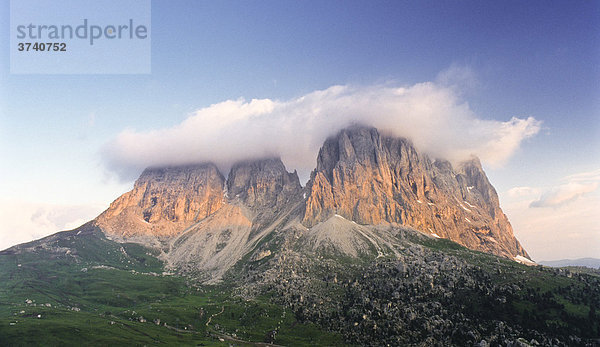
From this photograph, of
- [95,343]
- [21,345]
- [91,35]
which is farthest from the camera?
[95,343]

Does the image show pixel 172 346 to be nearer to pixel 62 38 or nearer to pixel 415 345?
pixel 415 345

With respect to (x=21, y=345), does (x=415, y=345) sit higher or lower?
lower

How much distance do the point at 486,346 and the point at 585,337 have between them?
57.3 metres

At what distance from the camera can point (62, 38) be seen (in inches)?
2886

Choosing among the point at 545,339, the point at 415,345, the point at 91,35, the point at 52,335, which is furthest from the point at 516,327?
the point at 52,335

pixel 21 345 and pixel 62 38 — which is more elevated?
pixel 62 38

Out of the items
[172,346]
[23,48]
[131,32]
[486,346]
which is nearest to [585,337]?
[486,346]

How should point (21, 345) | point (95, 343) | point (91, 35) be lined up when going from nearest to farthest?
point (91, 35) < point (21, 345) < point (95, 343)

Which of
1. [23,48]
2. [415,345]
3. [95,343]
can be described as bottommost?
[415,345]

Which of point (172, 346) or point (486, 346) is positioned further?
point (172, 346)

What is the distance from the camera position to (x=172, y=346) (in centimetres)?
19988

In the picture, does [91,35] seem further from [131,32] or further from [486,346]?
[486,346]

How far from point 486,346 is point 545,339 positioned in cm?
3327

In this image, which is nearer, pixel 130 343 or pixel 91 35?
pixel 91 35
